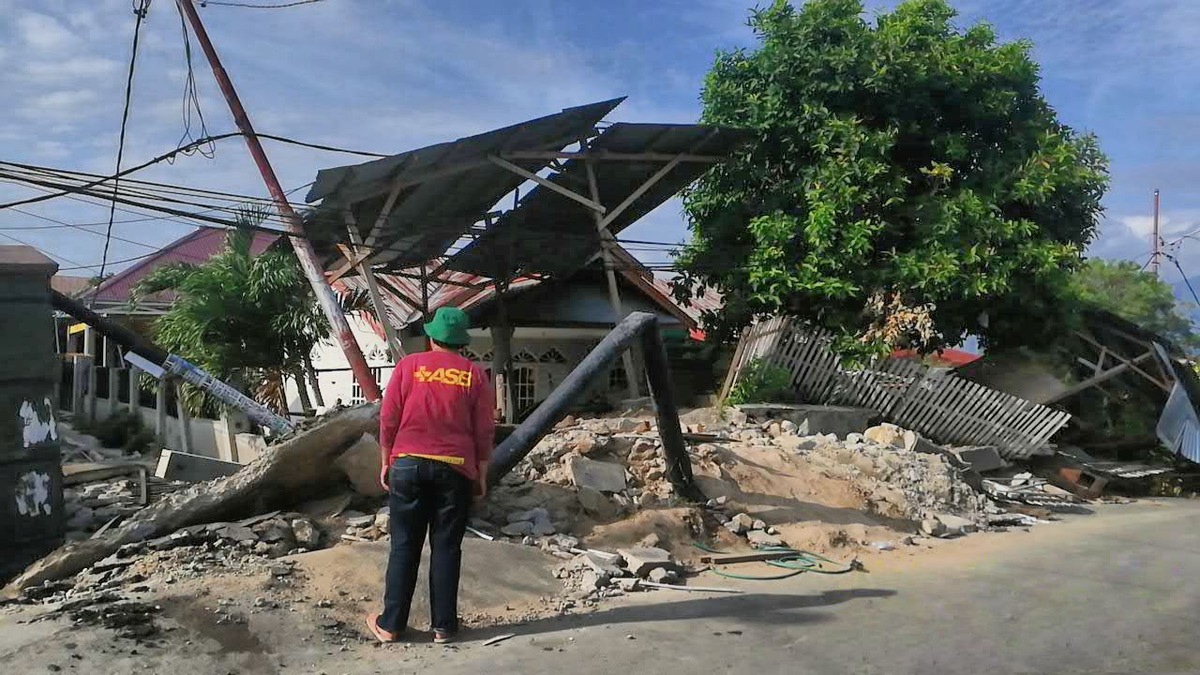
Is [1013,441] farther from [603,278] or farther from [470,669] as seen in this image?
[470,669]

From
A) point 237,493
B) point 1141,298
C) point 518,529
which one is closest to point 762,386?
point 518,529

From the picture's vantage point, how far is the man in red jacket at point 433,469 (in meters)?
4.71

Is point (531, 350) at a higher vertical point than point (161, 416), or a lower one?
higher

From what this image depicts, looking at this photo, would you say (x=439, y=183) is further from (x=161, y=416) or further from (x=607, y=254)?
(x=161, y=416)

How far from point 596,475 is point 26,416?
439 cm

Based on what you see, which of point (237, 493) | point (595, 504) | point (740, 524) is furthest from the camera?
point (740, 524)

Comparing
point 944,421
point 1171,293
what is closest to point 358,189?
point 944,421

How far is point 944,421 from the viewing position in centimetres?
1382

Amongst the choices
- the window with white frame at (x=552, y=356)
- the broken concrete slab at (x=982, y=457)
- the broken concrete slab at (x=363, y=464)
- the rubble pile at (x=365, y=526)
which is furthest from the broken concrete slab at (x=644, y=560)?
the window with white frame at (x=552, y=356)

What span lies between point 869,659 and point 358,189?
9.83 m

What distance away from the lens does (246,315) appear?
14688 millimetres

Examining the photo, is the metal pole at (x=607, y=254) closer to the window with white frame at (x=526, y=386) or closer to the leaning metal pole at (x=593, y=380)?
the window with white frame at (x=526, y=386)

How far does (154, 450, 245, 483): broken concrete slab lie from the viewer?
9.10 m

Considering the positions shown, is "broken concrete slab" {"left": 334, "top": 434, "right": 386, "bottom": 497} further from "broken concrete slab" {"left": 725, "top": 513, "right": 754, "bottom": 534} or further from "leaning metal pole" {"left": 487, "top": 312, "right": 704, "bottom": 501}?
"broken concrete slab" {"left": 725, "top": 513, "right": 754, "bottom": 534}
